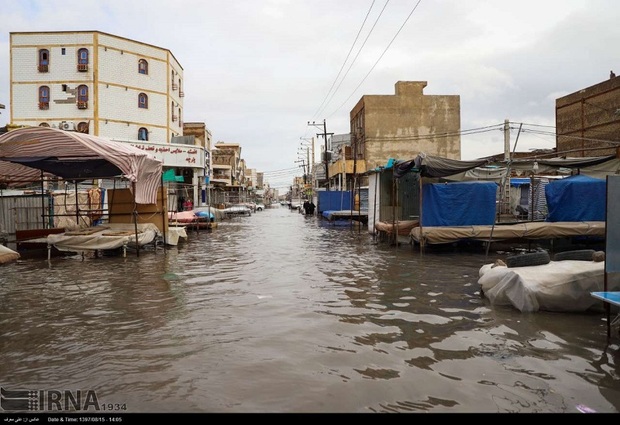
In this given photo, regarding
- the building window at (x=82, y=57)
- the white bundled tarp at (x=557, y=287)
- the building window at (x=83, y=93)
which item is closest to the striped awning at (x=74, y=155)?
the white bundled tarp at (x=557, y=287)

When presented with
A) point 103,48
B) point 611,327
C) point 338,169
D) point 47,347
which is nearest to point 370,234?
point 611,327

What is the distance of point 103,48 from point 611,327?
4298 cm

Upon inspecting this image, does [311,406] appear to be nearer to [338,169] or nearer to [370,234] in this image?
[370,234]

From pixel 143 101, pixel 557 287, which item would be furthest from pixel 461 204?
pixel 143 101

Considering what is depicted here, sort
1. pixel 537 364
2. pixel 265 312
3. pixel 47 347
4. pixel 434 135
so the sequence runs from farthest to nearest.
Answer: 1. pixel 434 135
2. pixel 265 312
3. pixel 47 347
4. pixel 537 364

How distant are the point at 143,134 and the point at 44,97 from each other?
342 inches

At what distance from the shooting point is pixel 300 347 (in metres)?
5.33

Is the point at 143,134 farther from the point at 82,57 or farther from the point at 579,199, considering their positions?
the point at 579,199

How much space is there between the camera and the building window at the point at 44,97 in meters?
38.9

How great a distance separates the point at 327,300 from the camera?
25.9 ft

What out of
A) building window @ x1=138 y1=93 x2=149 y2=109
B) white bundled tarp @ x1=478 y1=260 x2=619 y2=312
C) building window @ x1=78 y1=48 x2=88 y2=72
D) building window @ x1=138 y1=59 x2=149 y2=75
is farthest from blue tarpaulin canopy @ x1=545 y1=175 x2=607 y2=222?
building window @ x1=78 y1=48 x2=88 y2=72

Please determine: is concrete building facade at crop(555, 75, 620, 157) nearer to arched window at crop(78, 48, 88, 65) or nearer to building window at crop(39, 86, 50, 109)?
arched window at crop(78, 48, 88, 65)

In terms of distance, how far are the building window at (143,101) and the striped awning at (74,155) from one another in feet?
88.9

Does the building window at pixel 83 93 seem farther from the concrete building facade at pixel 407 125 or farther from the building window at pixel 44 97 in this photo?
the concrete building facade at pixel 407 125
